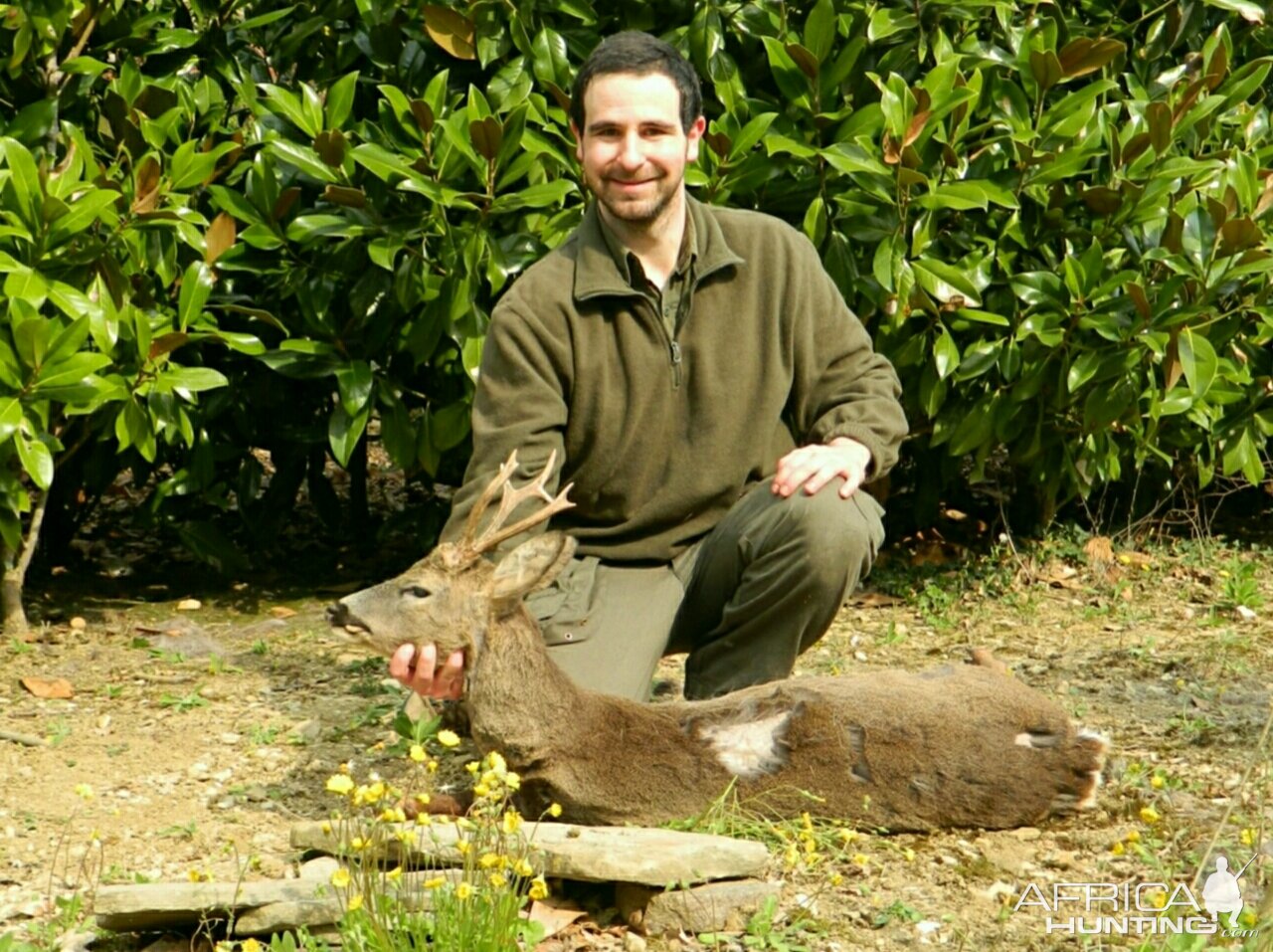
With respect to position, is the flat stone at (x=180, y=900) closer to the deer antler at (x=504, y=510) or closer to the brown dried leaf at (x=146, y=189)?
the deer antler at (x=504, y=510)

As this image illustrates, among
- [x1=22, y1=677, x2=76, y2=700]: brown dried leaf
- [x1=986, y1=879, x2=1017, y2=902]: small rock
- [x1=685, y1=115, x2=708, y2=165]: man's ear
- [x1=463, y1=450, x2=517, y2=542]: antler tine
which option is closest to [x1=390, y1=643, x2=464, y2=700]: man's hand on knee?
[x1=463, y1=450, x2=517, y2=542]: antler tine

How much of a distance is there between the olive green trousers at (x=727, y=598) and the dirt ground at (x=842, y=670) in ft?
2.46

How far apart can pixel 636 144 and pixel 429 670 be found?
165 centimetres

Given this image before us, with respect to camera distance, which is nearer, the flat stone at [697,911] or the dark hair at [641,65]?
the flat stone at [697,911]

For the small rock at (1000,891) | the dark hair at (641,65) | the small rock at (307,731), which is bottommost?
the small rock at (307,731)

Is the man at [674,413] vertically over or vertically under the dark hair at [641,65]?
under

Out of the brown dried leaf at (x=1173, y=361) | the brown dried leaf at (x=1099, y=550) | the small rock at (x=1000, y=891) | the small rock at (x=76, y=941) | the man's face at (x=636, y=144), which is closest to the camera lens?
the small rock at (x=76, y=941)

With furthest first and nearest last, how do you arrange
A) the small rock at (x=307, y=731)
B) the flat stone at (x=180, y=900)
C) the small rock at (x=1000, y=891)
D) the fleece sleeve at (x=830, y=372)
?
the small rock at (x=307, y=731), the fleece sleeve at (x=830, y=372), the small rock at (x=1000, y=891), the flat stone at (x=180, y=900)

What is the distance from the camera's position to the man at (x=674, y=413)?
5.11 m

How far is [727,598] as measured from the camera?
5336mm

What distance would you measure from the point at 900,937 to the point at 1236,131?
399cm

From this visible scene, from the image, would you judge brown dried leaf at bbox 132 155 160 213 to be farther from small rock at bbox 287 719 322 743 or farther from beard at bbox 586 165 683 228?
small rock at bbox 287 719 322 743

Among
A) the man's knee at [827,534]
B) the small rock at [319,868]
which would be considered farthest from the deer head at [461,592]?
the man's knee at [827,534]

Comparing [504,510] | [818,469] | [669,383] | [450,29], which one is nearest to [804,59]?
[450,29]
